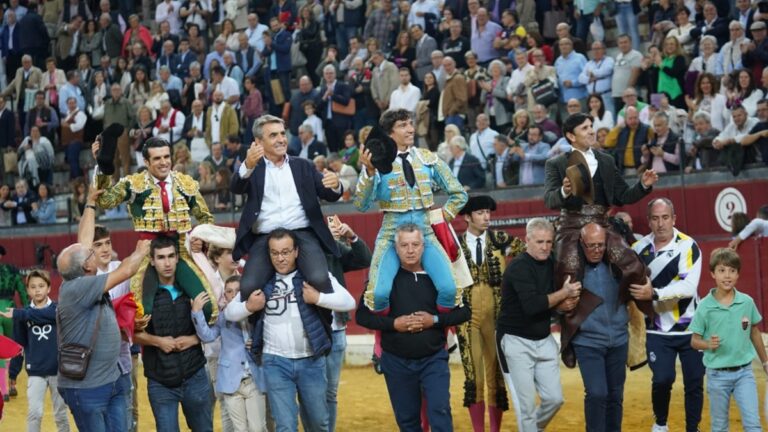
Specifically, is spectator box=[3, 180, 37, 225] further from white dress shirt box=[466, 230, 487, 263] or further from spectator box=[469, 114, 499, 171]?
white dress shirt box=[466, 230, 487, 263]

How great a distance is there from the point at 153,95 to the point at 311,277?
1404 cm

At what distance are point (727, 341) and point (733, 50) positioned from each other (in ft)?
24.5

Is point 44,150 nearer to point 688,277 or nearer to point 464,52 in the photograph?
point 464,52

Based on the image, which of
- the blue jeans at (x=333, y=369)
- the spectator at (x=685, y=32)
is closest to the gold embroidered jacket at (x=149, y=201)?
the blue jeans at (x=333, y=369)

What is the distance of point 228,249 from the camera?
1034 cm

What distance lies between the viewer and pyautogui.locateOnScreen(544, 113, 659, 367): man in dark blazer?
952 cm

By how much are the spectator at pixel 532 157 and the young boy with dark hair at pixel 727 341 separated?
650cm

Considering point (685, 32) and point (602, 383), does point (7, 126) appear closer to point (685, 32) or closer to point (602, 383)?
point (685, 32)

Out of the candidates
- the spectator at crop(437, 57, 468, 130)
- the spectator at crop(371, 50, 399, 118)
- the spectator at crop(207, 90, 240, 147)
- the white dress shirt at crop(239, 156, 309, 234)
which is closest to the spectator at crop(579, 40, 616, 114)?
the spectator at crop(437, 57, 468, 130)

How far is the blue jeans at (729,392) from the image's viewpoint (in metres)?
9.13

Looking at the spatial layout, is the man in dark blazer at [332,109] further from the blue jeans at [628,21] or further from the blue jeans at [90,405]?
the blue jeans at [90,405]

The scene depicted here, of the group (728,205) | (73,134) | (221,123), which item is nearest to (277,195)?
(728,205)

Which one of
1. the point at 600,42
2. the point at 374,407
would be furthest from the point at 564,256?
the point at 600,42

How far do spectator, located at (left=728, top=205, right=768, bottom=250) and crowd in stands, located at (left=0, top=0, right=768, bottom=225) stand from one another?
592 millimetres
